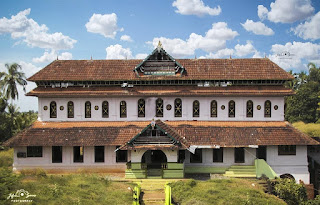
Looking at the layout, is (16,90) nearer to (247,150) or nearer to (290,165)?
(247,150)

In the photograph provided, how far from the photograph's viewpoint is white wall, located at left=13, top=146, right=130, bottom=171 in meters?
24.0

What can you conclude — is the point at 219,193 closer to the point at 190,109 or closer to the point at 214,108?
the point at 190,109

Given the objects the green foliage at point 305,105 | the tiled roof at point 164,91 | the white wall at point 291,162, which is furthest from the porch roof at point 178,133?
the green foliage at point 305,105

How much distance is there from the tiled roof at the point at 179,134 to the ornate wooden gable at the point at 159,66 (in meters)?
4.24

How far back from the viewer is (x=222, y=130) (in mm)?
24125

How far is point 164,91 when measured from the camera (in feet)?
82.2

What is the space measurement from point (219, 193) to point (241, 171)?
581cm

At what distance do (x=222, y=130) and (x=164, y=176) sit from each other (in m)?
6.05

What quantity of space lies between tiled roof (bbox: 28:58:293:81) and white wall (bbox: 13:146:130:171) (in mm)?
5933

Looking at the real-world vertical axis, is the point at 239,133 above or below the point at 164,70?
below

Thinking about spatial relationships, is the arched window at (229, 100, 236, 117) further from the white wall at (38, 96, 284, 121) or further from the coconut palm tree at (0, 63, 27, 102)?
the coconut palm tree at (0, 63, 27, 102)

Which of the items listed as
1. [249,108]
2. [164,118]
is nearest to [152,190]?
[164,118]

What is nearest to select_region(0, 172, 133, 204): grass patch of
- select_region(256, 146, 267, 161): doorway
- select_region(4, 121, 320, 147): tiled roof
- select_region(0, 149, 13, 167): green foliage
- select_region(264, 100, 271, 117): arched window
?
select_region(4, 121, 320, 147): tiled roof

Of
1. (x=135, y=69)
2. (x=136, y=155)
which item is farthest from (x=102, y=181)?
(x=135, y=69)
